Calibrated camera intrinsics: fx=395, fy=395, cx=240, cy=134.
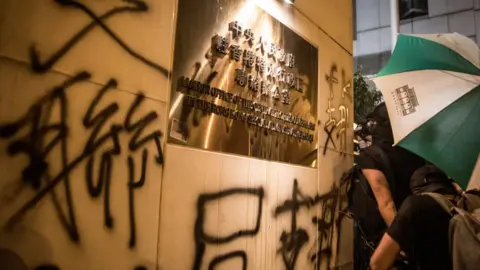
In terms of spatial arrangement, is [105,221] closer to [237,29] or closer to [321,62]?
[237,29]

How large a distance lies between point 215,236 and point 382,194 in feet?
5.71

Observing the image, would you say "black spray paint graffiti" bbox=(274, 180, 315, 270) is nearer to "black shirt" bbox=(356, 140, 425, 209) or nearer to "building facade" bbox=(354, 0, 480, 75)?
"black shirt" bbox=(356, 140, 425, 209)

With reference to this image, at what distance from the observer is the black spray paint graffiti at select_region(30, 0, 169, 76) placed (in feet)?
6.13

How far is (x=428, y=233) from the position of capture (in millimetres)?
2568

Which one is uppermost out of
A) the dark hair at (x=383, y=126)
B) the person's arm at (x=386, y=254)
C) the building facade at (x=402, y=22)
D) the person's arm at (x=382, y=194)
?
the building facade at (x=402, y=22)

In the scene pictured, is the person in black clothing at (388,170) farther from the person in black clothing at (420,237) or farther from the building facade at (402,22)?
the building facade at (402,22)

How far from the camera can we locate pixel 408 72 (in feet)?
12.0

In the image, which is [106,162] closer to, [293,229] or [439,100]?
[293,229]

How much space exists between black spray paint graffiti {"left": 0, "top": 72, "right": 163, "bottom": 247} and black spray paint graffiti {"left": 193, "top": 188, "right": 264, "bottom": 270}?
0.54 meters

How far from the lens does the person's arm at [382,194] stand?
3.57 m

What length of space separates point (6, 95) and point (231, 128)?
5.14 ft

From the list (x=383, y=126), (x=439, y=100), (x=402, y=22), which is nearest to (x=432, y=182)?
(x=439, y=100)

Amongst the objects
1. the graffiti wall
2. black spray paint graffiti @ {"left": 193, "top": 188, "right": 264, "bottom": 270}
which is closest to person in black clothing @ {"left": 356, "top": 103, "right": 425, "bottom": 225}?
the graffiti wall

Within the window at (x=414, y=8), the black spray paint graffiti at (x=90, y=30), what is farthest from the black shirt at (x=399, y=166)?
the window at (x=414, y=8)
